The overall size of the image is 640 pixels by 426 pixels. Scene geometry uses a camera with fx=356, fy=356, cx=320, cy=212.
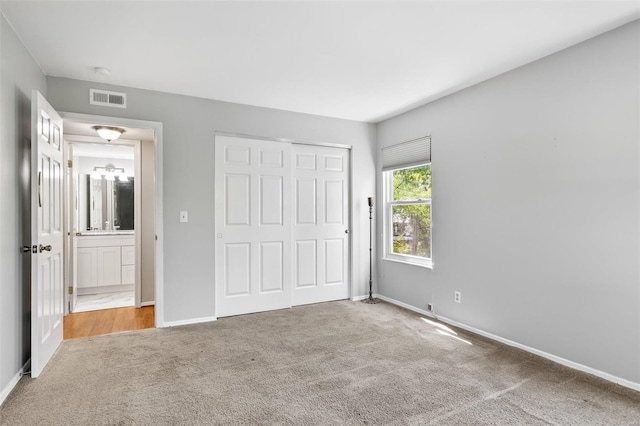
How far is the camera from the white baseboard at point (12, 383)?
2.23 metres

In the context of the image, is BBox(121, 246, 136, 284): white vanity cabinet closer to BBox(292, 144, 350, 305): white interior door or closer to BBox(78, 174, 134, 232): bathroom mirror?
BBox(78, 174, 134, 232): bathroom mirror

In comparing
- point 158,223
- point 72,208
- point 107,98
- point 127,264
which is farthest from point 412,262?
point 127,264

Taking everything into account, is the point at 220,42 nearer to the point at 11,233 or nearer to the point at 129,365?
the point at 11,233

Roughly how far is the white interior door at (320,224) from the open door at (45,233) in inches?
95.7

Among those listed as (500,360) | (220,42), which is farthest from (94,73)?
(500,360)

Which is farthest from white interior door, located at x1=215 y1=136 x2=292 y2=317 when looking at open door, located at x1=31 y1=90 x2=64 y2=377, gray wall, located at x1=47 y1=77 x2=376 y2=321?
open door, located at x1=31 y1=90 x2=64 y2=377

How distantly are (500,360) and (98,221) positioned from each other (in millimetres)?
5996

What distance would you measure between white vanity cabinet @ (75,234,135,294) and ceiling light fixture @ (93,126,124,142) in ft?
6.60

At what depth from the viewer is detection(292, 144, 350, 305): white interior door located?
4.57m

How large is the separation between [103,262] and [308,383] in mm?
4416

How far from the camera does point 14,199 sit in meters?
2.52

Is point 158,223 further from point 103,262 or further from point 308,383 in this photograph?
point 103,262

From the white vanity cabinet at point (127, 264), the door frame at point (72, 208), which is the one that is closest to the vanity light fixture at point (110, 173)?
the white vanity cabinet at point (127, 264)

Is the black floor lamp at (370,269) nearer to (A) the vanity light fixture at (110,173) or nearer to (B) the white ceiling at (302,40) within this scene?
(B) the white ceiling at (302,40)
